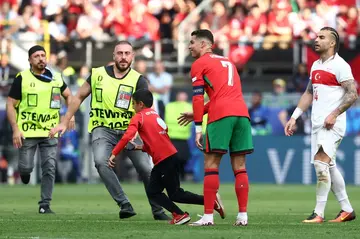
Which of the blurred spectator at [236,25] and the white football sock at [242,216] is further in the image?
the blurred spectator at [236,25]

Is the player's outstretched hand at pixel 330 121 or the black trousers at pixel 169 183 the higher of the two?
the player's outstretched hand at pixel 330 121

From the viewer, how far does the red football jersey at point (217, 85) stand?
11.5m

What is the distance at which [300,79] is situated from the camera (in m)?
27.0

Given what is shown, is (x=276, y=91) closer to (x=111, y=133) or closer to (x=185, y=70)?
(x=185, y=70)

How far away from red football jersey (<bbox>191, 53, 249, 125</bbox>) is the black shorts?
106 centimetres

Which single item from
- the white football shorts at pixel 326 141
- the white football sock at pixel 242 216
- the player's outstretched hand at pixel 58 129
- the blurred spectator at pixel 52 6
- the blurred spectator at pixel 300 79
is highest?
the blurred spectator at pixel 52 6

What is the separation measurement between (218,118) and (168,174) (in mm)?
1265

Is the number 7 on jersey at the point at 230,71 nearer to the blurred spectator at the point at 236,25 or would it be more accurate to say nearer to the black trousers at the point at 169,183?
the black trousers at the point at 169,183

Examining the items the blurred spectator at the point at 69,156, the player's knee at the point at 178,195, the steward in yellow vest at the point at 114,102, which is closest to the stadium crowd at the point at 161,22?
the blurred spectator at the point at 69,156

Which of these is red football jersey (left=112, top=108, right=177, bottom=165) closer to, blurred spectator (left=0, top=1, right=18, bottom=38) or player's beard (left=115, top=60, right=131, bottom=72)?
player's beard (left=115, top=60, right=131, bottom=72)

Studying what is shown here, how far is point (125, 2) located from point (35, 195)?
11350mm

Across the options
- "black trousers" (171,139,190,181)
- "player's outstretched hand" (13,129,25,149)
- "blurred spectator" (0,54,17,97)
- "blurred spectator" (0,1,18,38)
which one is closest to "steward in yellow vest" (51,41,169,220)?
"player's outstretched hand" (13,129,25,149)

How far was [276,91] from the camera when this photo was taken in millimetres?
26109

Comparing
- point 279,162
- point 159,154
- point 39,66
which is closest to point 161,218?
point 159,154
